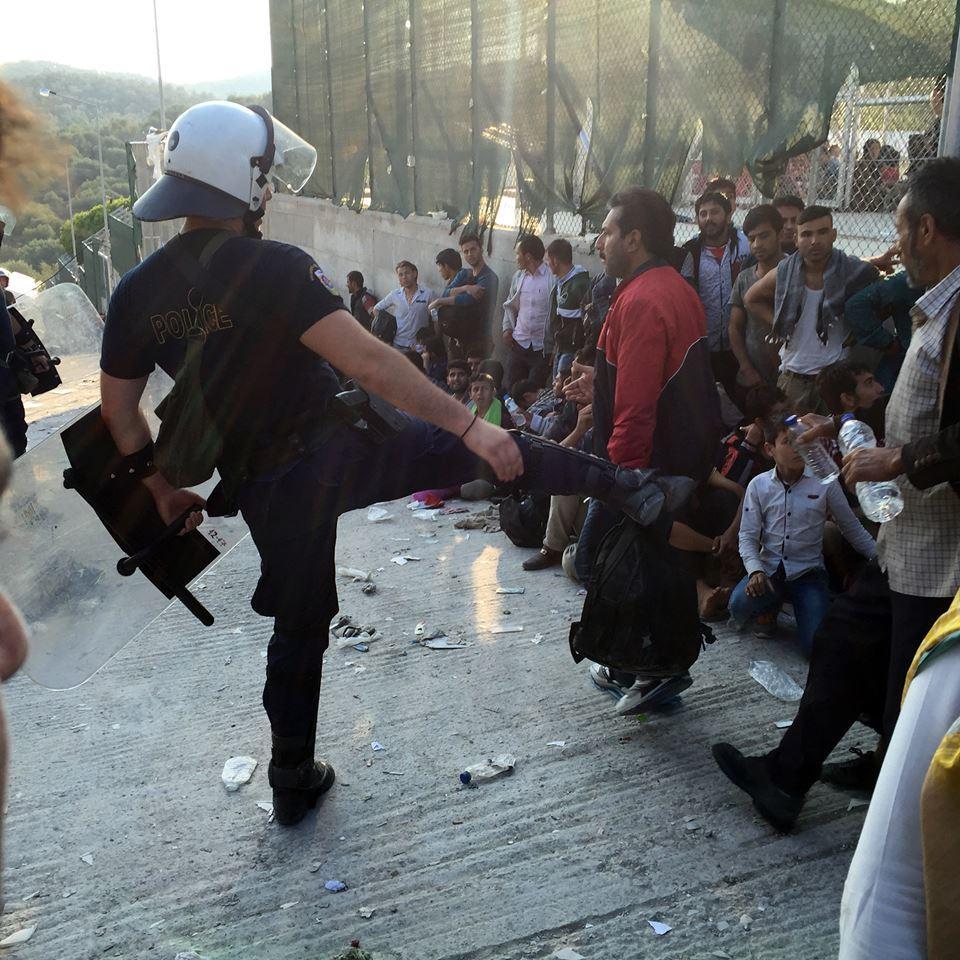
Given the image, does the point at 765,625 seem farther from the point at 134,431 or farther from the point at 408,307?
the point at 408,307

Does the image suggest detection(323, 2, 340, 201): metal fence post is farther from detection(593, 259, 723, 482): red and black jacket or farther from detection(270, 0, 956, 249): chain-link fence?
detection(593, 259, 723, 482): red and black jacket

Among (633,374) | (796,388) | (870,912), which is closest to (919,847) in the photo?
(870,912)

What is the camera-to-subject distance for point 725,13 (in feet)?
21.4

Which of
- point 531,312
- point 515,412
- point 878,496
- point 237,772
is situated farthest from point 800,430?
point 531,312

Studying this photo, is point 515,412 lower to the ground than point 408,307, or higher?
higher

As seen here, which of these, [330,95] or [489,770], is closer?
[489,770]

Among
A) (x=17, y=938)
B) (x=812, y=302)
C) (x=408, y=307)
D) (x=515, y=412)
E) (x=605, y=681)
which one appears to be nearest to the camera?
(x=17, y=938)

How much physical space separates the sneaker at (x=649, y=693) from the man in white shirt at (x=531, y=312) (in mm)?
5008

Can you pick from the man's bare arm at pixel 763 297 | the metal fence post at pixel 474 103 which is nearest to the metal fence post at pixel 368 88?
the metal fence post at pixel 474 103

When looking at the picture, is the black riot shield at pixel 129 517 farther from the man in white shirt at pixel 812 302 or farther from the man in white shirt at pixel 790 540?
the man in white shirt at pixel 812 302

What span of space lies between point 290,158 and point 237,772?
6.89 feet

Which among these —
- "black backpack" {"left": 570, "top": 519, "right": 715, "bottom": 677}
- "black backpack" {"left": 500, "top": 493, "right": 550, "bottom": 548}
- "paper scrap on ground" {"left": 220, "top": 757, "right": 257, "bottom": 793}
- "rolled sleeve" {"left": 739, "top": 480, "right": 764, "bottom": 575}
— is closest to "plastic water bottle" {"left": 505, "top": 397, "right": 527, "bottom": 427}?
"black backpack" {"left": 500, "top": 493, "right": 550, "bottom": 548}

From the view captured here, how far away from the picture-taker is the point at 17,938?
295 cm

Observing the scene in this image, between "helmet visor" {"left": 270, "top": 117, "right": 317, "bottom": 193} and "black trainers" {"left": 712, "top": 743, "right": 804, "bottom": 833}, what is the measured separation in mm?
2209
